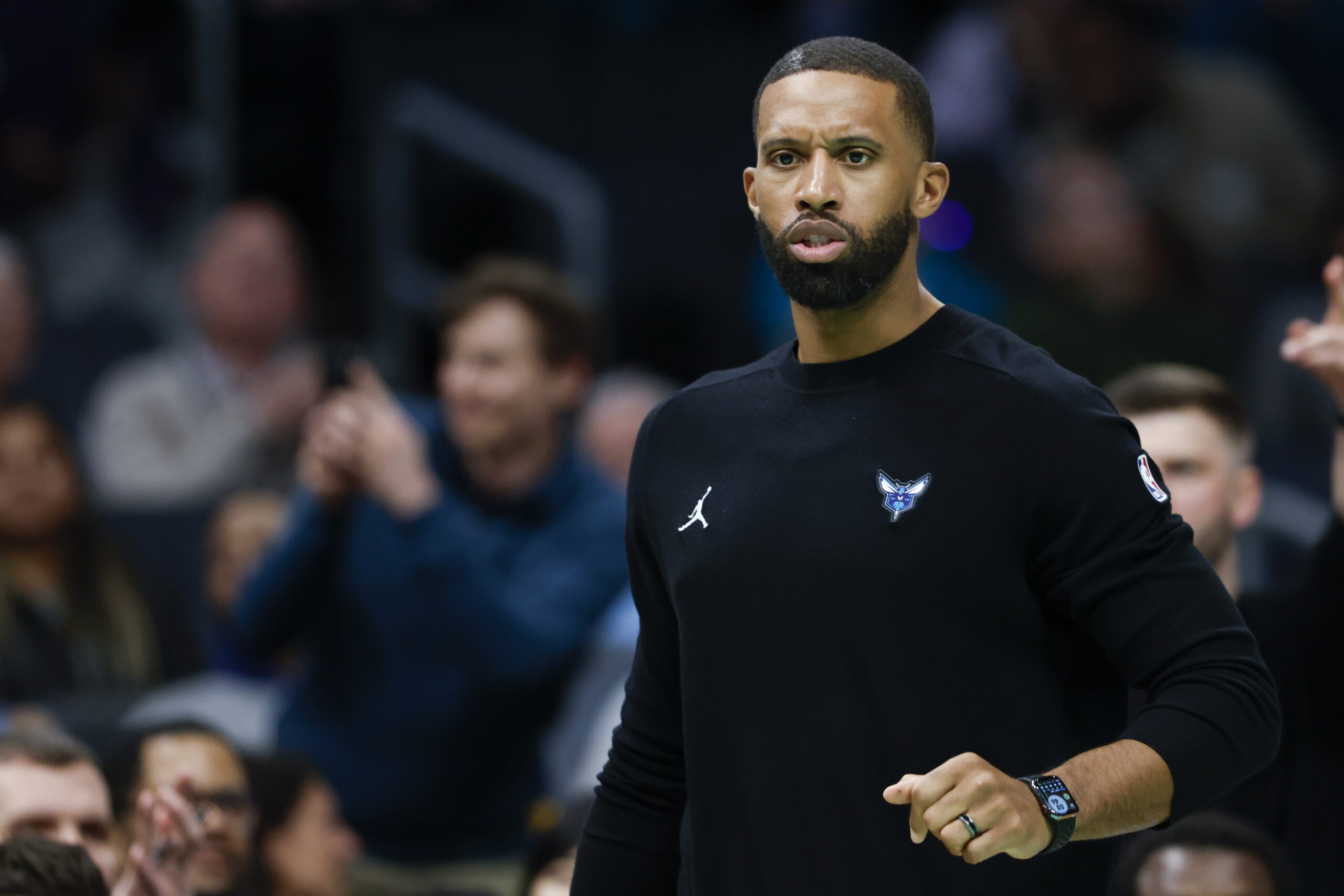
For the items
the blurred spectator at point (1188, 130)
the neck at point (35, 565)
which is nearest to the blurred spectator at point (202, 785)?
the neck at point (35, 565)

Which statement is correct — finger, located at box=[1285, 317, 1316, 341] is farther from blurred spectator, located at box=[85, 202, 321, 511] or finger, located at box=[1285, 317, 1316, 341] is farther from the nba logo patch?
blurred spectator, located at box=[85, 202, 321, 511]

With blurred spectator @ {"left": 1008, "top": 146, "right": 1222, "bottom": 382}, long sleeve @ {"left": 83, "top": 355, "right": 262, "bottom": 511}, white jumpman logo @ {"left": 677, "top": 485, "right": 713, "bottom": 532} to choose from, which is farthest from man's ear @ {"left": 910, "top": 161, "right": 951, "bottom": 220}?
long sleeve @ {"left": 83, "top": 355, "right": 262, "bottom": 511}

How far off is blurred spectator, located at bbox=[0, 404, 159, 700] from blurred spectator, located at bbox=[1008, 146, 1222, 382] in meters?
3.36

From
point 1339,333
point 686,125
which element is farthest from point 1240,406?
point 686,125

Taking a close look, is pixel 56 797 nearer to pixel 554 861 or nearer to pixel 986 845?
pixel 554 861

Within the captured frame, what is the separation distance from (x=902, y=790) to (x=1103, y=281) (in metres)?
5.31

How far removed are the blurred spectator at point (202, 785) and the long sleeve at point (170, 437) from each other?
2.81 m

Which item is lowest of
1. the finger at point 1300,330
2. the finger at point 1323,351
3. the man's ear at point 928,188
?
the man's ear at point 928,188

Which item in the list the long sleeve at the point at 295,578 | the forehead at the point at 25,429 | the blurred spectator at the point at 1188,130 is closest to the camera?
the long sleeve at the point at 295,578

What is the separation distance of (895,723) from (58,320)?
621 centimetres

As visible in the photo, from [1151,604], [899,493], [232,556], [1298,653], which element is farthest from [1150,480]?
[232,556]

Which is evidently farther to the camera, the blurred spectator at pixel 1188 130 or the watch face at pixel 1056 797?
the blurred spectator at pixel 1188 130

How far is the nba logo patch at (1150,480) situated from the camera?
213 centimetres

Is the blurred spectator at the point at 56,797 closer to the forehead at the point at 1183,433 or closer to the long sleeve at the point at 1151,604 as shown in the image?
the long sleeve at the point at 1151,604
